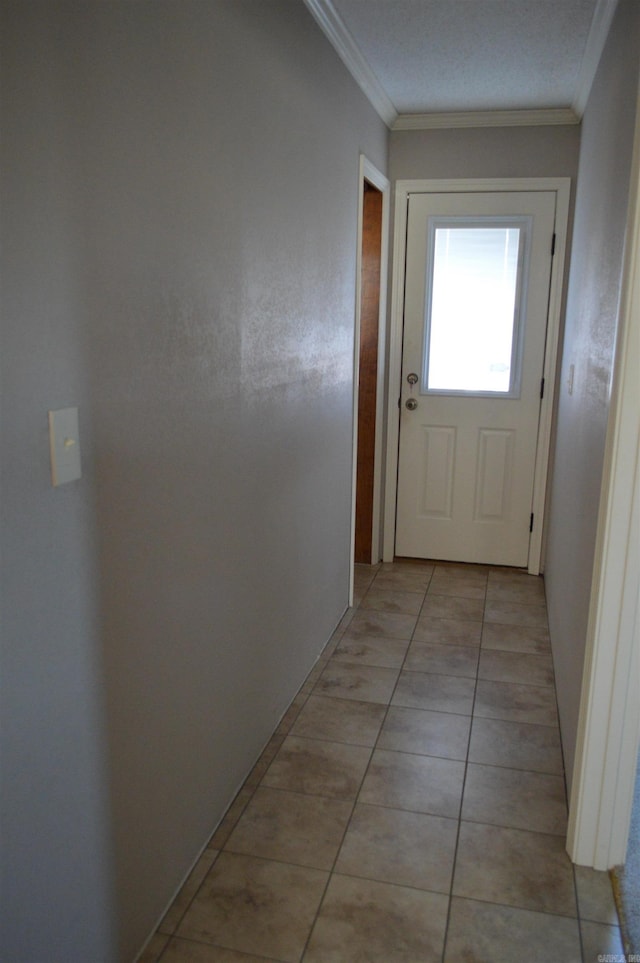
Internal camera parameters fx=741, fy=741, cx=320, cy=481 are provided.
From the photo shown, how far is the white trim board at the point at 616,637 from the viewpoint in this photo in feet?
5.50

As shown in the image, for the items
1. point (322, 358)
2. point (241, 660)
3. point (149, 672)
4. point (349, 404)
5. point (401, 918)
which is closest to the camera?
point (149, 672)

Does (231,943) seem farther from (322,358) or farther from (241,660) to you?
(322,358)

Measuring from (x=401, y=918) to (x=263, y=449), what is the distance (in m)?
1.28

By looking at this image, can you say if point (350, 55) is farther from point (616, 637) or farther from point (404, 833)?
point (404, 833)

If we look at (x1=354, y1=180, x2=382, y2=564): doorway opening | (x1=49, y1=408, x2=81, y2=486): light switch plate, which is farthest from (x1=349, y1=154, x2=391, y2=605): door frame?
(x1=49, y1=408, x2=81, y2=486): light switch plate

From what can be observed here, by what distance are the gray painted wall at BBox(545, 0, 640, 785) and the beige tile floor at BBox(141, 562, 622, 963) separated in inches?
8.8

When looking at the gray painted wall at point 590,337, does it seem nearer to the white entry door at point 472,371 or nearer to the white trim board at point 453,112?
the white trim board at point 453,112

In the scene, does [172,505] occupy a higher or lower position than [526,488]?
higher

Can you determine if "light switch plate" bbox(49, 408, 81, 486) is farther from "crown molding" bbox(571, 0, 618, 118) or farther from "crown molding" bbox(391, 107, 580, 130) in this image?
"crown molding" bbox(391, 107, 580, 130)

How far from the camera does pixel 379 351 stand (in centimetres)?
401

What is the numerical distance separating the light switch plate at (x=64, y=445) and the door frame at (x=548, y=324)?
3.03 meters

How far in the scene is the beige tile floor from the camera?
5.53 feet

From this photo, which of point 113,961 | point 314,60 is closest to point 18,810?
point 113,961

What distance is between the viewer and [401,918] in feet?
5.73
